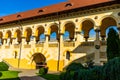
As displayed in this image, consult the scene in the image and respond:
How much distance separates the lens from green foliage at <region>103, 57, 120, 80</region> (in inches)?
600

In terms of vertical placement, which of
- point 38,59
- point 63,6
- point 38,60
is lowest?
point 38,60

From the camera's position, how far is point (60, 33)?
36625mm

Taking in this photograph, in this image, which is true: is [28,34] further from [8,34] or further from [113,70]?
[113,70]

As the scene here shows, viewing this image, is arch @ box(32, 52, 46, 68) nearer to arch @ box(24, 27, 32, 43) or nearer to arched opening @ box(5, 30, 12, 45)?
arch @ box(24, 27, 32, 43)

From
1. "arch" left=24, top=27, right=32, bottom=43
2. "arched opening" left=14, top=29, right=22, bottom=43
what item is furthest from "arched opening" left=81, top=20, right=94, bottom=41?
"arched opening" left=14, top=29, right=22, bottom=43

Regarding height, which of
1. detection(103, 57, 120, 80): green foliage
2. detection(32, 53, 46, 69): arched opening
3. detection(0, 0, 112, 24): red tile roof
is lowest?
detection(103, 57, 120, 80): green foliage

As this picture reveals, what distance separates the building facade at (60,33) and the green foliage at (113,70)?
15.0 meters

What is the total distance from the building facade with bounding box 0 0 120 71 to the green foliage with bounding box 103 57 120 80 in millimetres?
15034

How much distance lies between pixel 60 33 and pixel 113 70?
21.6 metres

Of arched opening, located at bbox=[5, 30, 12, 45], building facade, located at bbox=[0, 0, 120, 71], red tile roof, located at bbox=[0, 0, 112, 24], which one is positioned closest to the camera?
building facade, located at bbox=[0, 0, 120, 71]

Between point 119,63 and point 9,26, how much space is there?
106 ft

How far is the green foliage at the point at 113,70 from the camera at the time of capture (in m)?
15.2

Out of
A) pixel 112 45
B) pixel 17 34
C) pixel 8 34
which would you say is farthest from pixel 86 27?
pixel 8 34

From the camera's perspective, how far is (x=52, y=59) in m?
36.8
